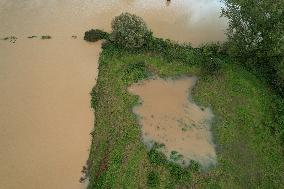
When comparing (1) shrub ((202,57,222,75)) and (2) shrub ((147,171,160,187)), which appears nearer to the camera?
(2) shrub ((147,171,160,187))

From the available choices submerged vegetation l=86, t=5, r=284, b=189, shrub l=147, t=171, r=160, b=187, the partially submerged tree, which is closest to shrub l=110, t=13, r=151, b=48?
submerged vegetation l=86, t=5, r=284, b=189

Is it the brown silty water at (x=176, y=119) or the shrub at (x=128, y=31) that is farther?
the shrub at (x=128, y=31)

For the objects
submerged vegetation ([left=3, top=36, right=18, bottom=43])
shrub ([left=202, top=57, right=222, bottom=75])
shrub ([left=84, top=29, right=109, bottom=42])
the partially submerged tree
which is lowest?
submerged vegetation ([left=3, top=36, right=18, bottom=43])

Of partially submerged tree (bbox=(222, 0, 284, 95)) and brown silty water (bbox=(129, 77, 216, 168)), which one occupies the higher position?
partially submerged tree (bbox=(222, 0, 284, 95))

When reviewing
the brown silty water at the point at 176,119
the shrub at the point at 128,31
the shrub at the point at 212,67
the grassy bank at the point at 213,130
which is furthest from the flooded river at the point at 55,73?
the brown silty water at the point at 176,119

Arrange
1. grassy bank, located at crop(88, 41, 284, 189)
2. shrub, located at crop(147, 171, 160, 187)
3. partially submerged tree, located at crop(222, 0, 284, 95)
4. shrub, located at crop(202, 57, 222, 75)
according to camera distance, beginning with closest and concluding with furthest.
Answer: shrub, located at crop(147, 171, 160, 187) → grassy bank, located at crop(88, 41, 284, 189) → partially submerged tree, located at crop(222, 0, 284, 95) → shrub, located at crop(202, 57, 222, 75)

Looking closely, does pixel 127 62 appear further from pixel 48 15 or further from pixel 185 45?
pixel 48 15

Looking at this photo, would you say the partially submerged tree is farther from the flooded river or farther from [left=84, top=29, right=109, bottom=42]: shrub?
[left=84, top=29, right=109, bottom=42]: shrub

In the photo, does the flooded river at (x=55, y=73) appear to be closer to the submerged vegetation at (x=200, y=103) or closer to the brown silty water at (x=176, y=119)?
the submerged vegetation at (x=200, y=103)
